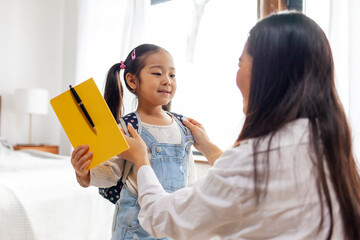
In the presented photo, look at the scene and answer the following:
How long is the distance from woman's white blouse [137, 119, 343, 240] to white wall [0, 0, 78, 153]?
3.62 metres

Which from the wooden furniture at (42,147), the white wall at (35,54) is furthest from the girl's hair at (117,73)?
the white wall at (35,54)

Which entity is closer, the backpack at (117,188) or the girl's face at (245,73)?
the girl's face at (245,73)

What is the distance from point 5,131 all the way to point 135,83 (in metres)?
3.21

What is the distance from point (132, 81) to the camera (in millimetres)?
1092

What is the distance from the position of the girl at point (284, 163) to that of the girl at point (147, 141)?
0.91 ft

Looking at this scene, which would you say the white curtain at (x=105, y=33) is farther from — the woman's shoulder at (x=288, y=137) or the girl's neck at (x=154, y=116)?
the woman's shoulder at (x=288, y=137)

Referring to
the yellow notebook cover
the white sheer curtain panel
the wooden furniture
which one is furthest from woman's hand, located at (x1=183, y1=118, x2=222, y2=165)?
the wooden furniture

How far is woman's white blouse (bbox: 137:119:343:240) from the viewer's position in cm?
60

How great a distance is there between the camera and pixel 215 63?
9.19ft

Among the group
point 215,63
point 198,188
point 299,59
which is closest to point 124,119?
point 198,188

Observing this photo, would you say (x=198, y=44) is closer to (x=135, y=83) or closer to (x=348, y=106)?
(x=348, y=106)

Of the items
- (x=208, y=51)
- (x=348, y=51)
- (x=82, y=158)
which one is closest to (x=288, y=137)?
(x=82, y=158)

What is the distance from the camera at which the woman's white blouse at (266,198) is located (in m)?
0.60

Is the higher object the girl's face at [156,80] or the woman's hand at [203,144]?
the girl's face at [156,80]
